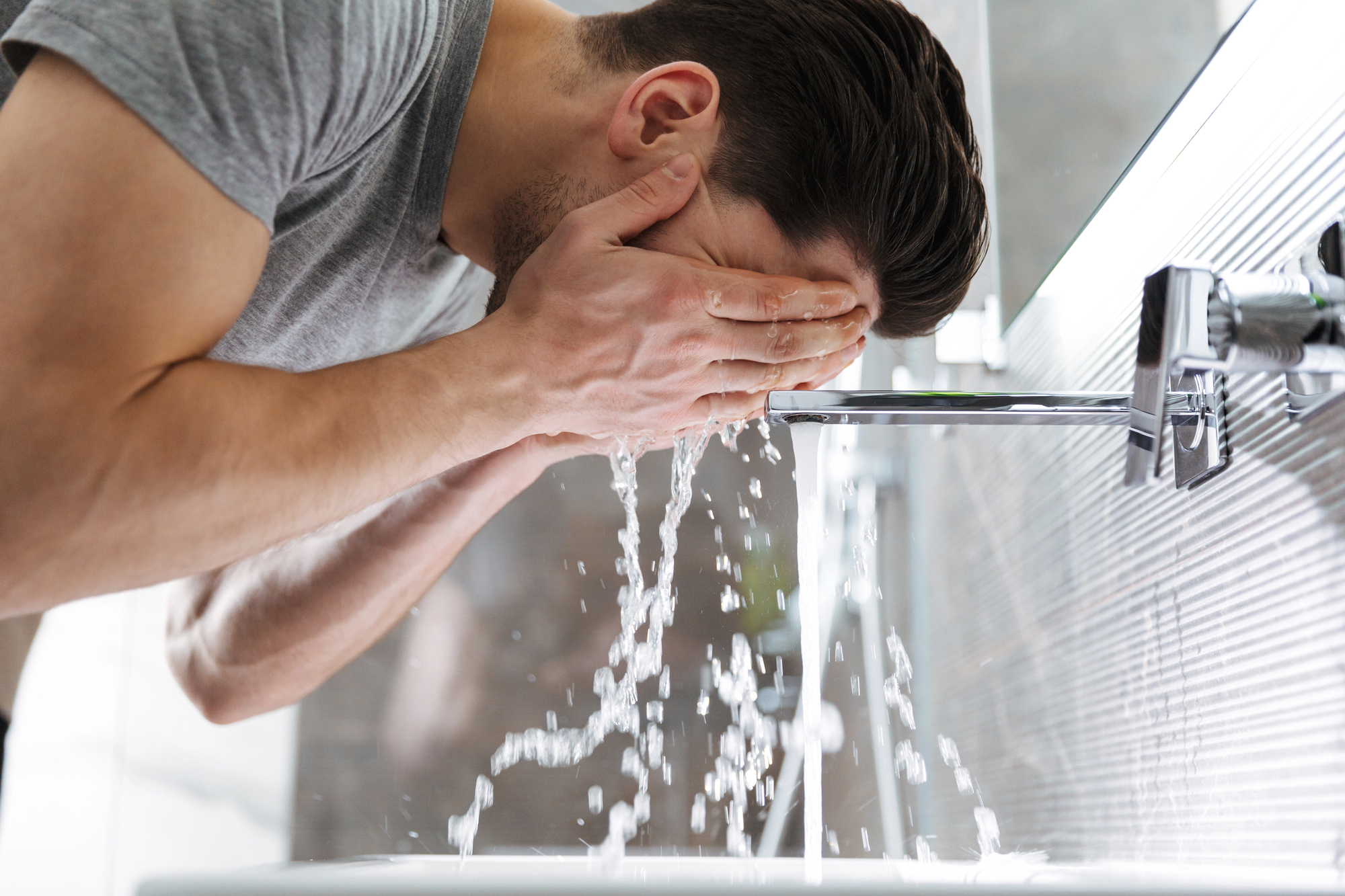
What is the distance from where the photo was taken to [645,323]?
62 cm

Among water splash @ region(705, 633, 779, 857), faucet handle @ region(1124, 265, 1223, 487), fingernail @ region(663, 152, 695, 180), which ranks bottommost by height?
water splash @ region(705, 633, 779, 857)

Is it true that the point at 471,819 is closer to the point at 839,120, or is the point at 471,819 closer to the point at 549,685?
the point at 549,685

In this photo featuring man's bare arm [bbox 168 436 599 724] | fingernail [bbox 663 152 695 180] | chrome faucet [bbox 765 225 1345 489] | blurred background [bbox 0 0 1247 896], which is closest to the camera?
chrome faucet [bbox 765 225 1345 489]

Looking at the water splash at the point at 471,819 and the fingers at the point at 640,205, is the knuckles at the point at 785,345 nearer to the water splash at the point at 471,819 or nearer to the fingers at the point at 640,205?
the fingers at the point at 640,205

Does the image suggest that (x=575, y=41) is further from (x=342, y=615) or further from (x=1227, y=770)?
(x=1227, y=770)

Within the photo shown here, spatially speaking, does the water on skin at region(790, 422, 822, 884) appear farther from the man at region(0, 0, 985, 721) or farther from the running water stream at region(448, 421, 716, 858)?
the running water stream at region(448, 421, 716, 858)

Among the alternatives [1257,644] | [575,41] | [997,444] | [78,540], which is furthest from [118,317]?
[997,444]

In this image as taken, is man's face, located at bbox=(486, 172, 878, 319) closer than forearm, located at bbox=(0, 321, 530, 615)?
No

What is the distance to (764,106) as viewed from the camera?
0.68 meters

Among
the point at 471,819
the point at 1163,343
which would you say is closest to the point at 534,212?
the point at 1163,343

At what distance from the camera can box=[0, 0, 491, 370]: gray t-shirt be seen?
0.46 meters

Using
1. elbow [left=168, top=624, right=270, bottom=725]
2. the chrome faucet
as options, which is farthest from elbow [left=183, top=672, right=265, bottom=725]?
the chrome faucet

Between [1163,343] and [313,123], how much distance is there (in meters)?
0.44

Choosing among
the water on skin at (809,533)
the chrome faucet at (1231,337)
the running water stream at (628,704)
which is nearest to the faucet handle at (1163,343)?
the chrome faucet at (1231,337)
